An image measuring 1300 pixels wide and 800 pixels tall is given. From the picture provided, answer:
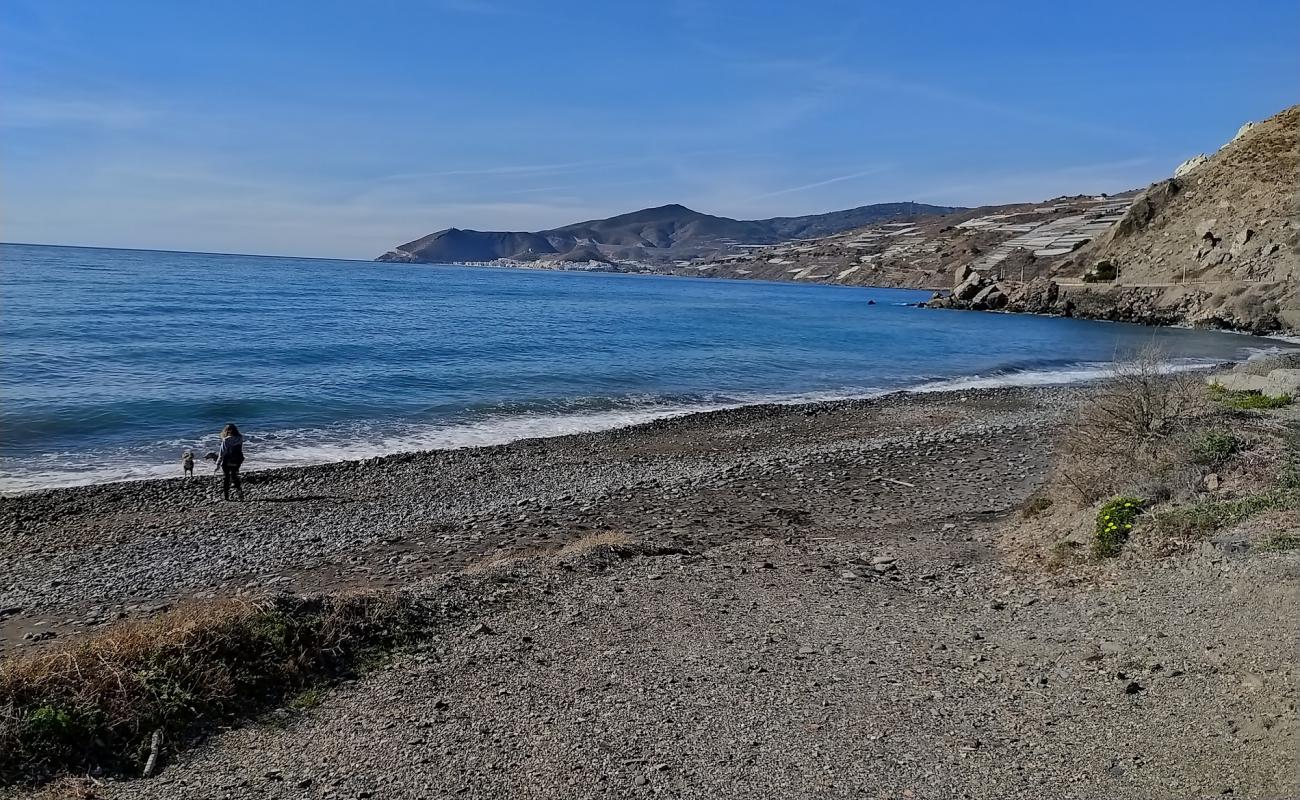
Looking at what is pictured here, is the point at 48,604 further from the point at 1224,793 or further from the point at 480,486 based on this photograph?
the point at 1224,793

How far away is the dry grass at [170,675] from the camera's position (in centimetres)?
509

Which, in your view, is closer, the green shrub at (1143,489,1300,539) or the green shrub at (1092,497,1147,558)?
the green shrub at (1143,489,1300,539)

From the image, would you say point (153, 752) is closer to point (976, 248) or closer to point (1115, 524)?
point (1115, 524)

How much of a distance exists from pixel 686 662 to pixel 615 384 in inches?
880

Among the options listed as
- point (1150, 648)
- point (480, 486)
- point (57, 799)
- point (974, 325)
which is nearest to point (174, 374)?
point (480, 486)

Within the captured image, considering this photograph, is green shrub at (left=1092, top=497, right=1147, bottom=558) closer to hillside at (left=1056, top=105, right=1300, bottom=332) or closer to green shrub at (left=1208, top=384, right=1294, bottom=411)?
green shrub at (left=1208, top=384, right=1294, bottom=411)

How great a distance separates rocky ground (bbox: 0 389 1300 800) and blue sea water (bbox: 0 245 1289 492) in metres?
6.12

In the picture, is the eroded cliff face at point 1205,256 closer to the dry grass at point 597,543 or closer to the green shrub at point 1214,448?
the green shrub at point 1214,448

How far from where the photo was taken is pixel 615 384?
2855cm

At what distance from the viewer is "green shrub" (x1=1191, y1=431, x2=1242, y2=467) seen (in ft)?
31.1

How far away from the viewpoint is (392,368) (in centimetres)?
2945

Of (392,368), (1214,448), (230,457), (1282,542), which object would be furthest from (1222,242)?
(230,457)

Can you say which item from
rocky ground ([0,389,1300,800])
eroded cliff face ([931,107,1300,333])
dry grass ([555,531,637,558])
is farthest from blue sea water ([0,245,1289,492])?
dry grass ([555,531,637,558])

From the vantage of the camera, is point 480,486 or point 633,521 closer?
point 633,521
